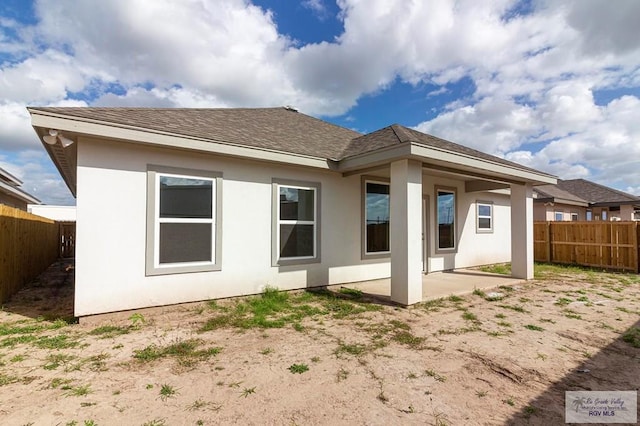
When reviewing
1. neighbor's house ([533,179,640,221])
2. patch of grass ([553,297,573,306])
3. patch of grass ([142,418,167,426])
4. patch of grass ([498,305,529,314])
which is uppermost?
neighbor's house ([533,179,640,221])

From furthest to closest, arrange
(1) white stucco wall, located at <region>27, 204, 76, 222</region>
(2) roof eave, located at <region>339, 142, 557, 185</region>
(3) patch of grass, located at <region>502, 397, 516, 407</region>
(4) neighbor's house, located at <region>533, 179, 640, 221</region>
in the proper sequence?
(1) white stucco wall, located at <region>27, 204, 76, 222</region> → (4) neighbor's house, located at <region>533, 179, 640, 221</region> → (2) roof eave, located at <region>339, 142, 557, 185</region> → (3) patch of grass, located at <region>502, 397, 516, 407</region>

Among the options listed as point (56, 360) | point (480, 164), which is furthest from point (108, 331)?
point (480, 164)

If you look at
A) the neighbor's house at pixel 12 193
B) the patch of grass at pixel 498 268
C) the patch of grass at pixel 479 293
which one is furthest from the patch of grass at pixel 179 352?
the neighbor's house at pixel 12 193

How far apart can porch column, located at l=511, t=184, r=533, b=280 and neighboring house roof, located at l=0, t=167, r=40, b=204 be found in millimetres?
15798

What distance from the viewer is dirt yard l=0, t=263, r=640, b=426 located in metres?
2.48

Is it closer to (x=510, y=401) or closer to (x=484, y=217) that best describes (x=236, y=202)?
(x=510, y=401)

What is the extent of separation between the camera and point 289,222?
22.1 feet

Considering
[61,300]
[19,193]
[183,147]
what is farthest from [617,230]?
[19,193]

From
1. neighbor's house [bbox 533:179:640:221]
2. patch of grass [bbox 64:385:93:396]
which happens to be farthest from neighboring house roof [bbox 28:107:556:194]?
neighbor's house [bbox 533:179:640:221]

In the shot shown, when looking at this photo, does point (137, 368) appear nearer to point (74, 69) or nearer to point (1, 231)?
point (1, 231)

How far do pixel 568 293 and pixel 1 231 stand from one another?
483 inches

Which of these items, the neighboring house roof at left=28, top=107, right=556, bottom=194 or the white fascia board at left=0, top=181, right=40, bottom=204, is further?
the white fascia board at left=0, top=181, right=40, bottom=204

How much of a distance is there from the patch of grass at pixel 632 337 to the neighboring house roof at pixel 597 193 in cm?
1790

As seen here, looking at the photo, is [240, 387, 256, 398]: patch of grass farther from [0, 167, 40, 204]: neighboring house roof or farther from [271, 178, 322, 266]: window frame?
[0, 167, 40, 204]: neighboring house roof
